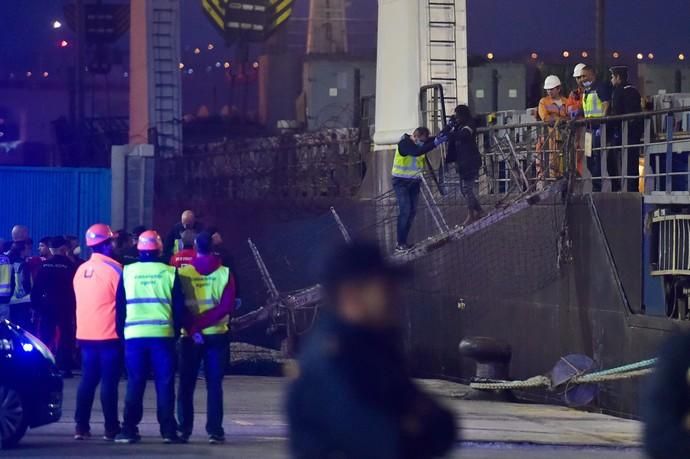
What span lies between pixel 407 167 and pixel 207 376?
781cm

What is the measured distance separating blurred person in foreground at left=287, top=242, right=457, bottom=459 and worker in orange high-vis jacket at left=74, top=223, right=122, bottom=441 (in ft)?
25.5

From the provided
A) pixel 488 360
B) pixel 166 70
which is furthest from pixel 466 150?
pixel 166 70

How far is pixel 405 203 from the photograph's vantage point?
19.5m

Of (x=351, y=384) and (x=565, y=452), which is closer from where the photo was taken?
(x=351, y=384)

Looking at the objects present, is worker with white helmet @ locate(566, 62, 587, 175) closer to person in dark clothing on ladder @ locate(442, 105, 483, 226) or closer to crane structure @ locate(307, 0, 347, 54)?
person in dark clothing on ladder @ locate(442, 105, 483, 226)

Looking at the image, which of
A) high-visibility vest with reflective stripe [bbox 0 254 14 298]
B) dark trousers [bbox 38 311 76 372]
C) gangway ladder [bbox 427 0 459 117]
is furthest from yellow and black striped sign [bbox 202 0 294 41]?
high-visibility vest with reflective stripe [bbox 0 254 14 298]

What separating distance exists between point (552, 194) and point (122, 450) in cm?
798

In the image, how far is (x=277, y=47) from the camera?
53594mm

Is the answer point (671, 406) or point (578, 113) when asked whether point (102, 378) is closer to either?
point (671, 406)

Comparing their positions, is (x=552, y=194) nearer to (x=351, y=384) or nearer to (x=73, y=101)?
(x=351, y=384)

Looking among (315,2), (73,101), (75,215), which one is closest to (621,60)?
(315,2)

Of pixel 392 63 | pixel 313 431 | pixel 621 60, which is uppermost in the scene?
pixel 621 60

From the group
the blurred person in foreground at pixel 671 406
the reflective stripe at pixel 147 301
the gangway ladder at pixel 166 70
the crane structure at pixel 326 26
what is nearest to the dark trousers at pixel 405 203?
the reflective stripe at pixel 147 301

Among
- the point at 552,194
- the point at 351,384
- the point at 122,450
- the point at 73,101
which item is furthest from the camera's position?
the point at 73,101
